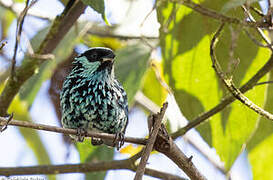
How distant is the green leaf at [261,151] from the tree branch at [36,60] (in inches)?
55.7

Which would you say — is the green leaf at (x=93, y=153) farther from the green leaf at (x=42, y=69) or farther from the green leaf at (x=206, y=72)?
the green leaf at (x=206, y=72)

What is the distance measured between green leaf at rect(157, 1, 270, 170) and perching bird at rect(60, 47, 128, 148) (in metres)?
0.38

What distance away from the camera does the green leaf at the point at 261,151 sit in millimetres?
3760

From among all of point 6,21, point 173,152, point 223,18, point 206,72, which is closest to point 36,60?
point 206,72

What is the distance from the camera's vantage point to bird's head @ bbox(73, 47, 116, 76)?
3787 millimetres

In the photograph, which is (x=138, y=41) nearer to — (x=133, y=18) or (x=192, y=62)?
(x=133, y=18)

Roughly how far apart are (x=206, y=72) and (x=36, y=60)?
1164 millimetres

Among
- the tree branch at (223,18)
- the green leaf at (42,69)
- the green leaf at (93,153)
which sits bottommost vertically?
the green leaf at (93,153)

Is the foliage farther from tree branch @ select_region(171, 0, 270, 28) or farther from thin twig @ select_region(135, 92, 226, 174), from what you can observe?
thin twig @ select_region(135, 92, 226, 174)

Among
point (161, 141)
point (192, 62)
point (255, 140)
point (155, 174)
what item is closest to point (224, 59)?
point (192, 62)

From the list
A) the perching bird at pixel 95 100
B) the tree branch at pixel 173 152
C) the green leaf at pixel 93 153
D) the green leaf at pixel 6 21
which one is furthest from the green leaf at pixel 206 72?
the green leaf at pixel 6 21

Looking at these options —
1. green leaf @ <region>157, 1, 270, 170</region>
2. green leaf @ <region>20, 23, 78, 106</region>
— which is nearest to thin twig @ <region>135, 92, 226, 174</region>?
green leaf @ <region>20, 23, 78, 106</region>

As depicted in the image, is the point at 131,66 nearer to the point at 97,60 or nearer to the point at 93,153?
the point at 97,60

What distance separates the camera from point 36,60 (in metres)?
3.58
